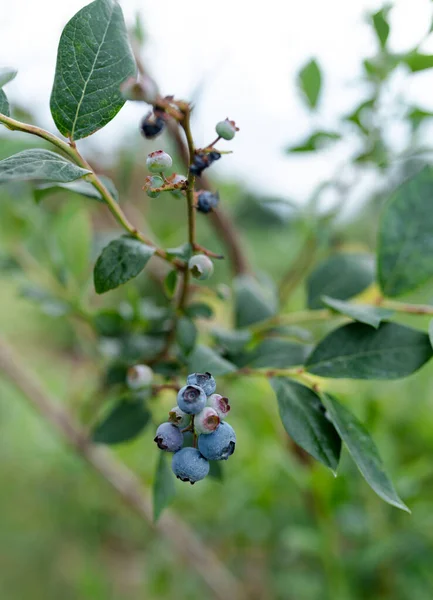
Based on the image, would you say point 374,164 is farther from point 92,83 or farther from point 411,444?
point 411,444

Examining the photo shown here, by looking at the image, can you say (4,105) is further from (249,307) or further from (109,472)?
(109,472)

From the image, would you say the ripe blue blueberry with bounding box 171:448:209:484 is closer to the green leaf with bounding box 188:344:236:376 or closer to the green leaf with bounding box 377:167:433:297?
the green leaf with bounding box 188:344:236:376

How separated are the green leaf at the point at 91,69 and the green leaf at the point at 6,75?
25mm

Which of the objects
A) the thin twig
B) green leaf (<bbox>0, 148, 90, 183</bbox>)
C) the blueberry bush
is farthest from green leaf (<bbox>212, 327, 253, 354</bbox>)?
the thin twig

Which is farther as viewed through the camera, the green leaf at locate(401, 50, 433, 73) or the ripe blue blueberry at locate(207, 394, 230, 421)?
the green leaf at locate(401, 50, 433, 73)

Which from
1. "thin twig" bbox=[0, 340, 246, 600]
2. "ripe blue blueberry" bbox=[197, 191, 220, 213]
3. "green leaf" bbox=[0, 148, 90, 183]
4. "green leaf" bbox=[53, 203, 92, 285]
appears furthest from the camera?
"thin twig" bbox=[0, 340, 246, 600]

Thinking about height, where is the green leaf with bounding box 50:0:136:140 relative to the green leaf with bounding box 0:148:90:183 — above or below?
above

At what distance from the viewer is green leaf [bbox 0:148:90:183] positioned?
0.95 ft

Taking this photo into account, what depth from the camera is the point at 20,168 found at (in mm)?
301

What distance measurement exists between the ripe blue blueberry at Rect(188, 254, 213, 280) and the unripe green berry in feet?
0.27

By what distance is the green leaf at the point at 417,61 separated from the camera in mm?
541

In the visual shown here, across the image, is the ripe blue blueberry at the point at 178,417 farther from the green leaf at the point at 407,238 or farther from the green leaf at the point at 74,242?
the green leaf at the point at 74,242

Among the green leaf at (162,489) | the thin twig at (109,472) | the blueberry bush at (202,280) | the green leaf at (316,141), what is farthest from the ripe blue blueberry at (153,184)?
the thin twig at (109,472)

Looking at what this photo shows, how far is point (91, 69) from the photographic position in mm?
343
